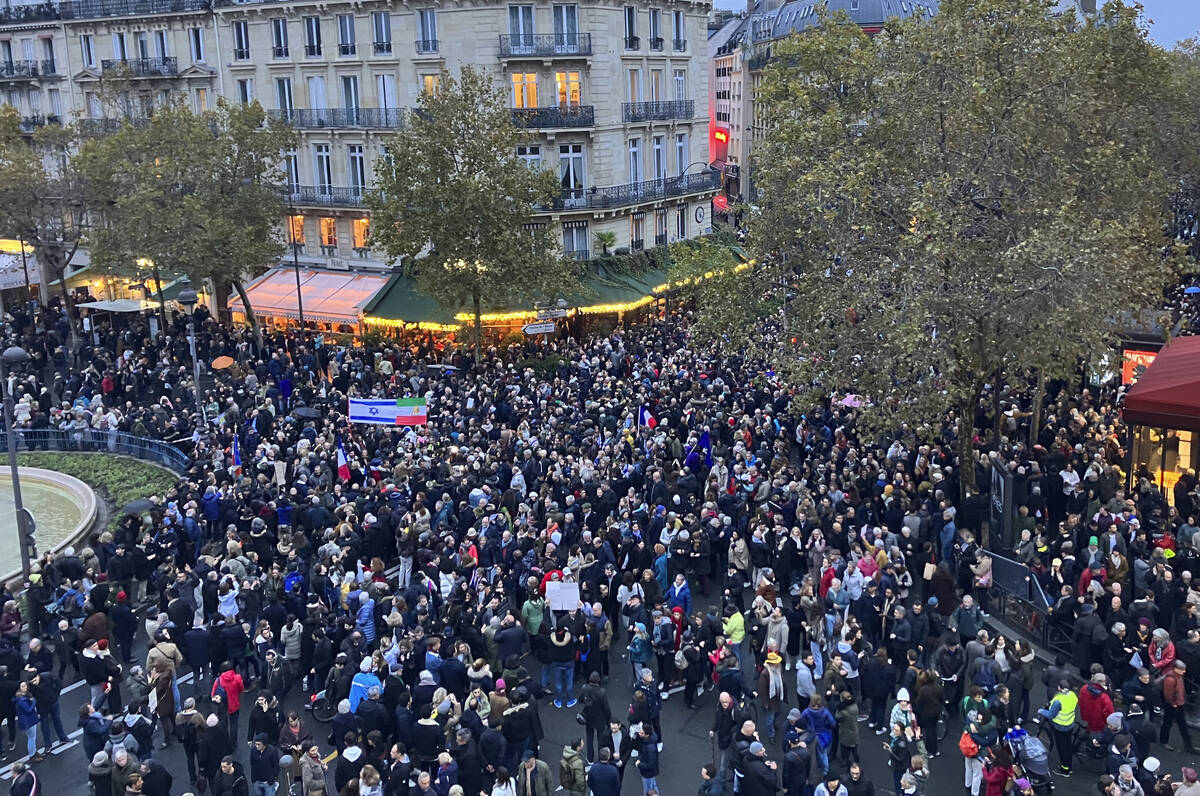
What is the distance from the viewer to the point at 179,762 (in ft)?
51.6

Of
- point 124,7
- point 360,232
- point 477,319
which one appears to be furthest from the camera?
point 124,7

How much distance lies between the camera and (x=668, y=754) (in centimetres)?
1555

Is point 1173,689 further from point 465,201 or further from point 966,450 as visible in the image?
point 465,201

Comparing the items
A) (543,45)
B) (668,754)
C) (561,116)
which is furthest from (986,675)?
(543,45)

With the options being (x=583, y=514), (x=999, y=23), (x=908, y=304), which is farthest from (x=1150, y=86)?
(x=583, y=514)

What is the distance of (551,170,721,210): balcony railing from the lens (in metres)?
42.9

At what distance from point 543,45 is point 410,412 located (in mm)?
20273

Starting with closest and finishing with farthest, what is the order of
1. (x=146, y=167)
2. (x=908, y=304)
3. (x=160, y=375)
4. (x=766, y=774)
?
1. (x=766, y=774)
2. (x=908, y=304)
3. (x=160, y=375)
4. (x=146, y=167)

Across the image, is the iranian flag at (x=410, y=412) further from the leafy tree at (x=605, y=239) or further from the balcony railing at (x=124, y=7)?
the balcony railing at (x=124, y=7)

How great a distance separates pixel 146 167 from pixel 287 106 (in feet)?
27.2

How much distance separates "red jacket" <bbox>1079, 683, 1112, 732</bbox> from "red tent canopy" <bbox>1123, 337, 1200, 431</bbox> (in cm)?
931

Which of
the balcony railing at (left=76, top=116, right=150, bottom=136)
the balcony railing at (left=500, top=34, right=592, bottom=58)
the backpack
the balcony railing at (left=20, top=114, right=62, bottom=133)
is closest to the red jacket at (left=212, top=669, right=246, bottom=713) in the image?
the backpack

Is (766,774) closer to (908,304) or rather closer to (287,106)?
(908,304)

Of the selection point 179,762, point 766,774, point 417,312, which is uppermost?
point 417,312
